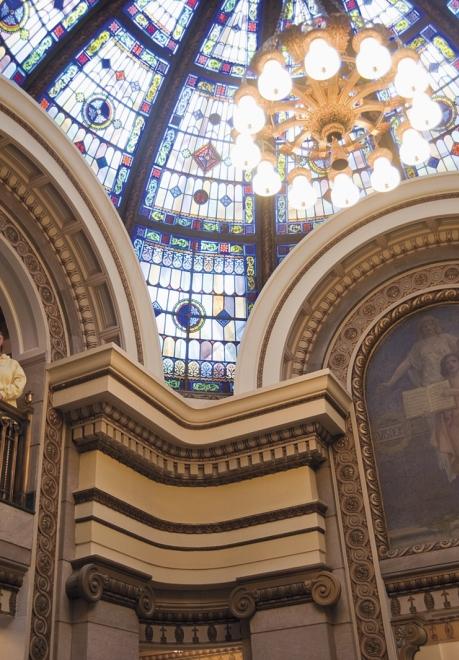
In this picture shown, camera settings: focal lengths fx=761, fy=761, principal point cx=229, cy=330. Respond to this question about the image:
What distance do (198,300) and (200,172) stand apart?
205cm

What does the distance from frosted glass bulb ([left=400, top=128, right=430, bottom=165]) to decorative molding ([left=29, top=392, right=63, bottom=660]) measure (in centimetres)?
426

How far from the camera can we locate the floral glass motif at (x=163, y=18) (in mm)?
11336

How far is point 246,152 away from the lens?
22.5 ft

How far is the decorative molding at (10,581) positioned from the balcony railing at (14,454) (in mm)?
575

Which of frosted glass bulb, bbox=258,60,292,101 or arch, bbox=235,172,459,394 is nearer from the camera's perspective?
frosted glass bulb, bbox=258,60,292,101

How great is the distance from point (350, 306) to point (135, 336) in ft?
9.28

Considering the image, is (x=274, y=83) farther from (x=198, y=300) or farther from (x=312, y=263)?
(x=198, y=300)

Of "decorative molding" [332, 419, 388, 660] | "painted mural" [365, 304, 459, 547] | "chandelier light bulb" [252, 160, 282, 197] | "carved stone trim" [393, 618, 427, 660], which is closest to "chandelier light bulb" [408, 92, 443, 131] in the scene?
"chandelier light bulb" [252, 160, 282, 197]

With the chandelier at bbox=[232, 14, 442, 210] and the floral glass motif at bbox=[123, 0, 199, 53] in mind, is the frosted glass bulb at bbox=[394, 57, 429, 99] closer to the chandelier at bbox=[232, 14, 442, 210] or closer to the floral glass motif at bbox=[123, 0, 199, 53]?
the chandelier at bbox=[232, 14, 442, 210]

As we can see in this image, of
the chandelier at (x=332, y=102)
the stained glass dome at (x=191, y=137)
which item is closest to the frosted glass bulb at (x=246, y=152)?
the chandelier at (x=332, y=102)

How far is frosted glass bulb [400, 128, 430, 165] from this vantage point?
6.55m

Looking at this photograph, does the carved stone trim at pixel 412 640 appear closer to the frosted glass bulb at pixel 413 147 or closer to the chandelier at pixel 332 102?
the chandelier at pixel 332 102

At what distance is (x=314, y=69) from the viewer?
628 cm

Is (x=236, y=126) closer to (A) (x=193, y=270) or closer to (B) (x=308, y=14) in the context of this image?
(A) (x=193, y=270)
